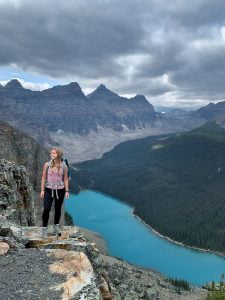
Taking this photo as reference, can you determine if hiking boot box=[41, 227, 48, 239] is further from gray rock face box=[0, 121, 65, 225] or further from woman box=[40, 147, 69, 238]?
gray rock face box=[0, 121, 65, 225]

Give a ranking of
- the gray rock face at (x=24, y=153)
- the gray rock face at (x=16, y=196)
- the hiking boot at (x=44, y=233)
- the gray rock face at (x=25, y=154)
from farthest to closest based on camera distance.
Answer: the gray rock face at (x=24, y=153) < the gray rock face at (x=25, y=154) < the gray rock face at (x=16, y=196) < the hiking boot at (x=44, y=233)

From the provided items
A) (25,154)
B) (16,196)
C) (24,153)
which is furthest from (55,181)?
(24,153)

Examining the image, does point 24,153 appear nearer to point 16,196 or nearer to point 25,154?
point 25,154

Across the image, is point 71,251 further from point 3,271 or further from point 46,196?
point 46,196

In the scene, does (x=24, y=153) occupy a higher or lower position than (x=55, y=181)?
lower

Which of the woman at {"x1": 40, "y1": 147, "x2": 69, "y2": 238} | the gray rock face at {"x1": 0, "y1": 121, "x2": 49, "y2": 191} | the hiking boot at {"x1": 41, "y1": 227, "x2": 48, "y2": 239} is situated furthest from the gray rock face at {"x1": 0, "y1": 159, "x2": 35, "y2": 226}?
the gray rock face at {"x1": 0, "y1": 121, "x2": 49, "y2": 191}

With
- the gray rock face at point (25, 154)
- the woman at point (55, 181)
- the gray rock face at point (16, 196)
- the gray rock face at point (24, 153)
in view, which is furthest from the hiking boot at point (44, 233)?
the gray rock face at point (24, 153)

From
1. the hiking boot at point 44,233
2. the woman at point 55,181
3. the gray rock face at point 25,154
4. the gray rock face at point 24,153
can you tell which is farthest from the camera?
the gray rock face at point 24,153

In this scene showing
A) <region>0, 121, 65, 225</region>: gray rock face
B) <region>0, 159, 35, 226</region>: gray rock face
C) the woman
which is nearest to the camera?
the woman

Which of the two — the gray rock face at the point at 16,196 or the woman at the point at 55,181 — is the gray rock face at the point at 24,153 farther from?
the woman at the point at 55,181

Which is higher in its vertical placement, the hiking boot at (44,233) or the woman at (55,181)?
the woman at (55,181)

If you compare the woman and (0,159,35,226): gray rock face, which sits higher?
the woman

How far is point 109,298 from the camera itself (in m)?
15.9

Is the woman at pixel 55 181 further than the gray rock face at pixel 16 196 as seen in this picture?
No
